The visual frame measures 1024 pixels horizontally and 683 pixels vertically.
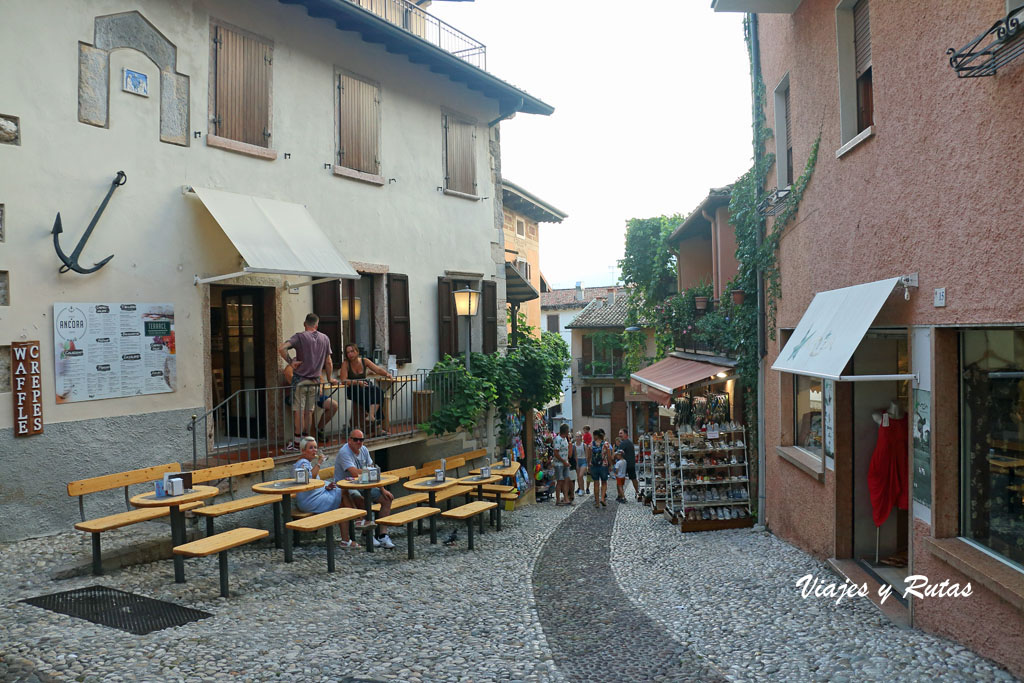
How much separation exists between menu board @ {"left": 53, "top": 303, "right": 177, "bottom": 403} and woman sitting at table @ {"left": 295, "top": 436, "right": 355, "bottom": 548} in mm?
1772

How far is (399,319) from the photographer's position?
496 inches

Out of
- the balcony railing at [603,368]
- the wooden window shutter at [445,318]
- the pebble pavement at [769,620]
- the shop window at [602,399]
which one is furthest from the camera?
the shop window at [602,399]

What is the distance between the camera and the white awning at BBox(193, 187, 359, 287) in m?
9.07

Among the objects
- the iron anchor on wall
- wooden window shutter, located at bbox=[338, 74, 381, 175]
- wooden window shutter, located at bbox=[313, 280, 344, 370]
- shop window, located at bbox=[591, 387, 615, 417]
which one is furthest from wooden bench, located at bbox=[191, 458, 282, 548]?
shop window, located at bbox=[591, 387, 615, 417]

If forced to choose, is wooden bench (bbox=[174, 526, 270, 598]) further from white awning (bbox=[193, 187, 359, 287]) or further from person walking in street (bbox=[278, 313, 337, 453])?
white awning (bbox=[193, 187, 359, 287])

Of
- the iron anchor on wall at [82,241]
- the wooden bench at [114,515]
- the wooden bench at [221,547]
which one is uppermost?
the iron anchor on wall at [82,241]

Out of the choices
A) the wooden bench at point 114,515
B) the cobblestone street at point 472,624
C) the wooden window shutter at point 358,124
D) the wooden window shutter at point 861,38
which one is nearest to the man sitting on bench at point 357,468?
the cobblestone street at point 472,624

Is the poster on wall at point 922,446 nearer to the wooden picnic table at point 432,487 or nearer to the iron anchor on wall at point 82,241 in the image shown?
the wooden picnic table at point 432,487

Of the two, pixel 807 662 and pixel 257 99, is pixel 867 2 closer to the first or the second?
pixel 807 662

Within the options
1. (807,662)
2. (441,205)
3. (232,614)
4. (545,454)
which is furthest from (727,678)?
(545,454)

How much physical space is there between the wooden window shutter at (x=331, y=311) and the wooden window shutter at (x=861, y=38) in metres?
7.28

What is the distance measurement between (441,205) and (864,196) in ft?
26.3

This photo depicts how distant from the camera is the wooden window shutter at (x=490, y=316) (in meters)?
14.8

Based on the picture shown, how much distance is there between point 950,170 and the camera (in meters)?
5.44
